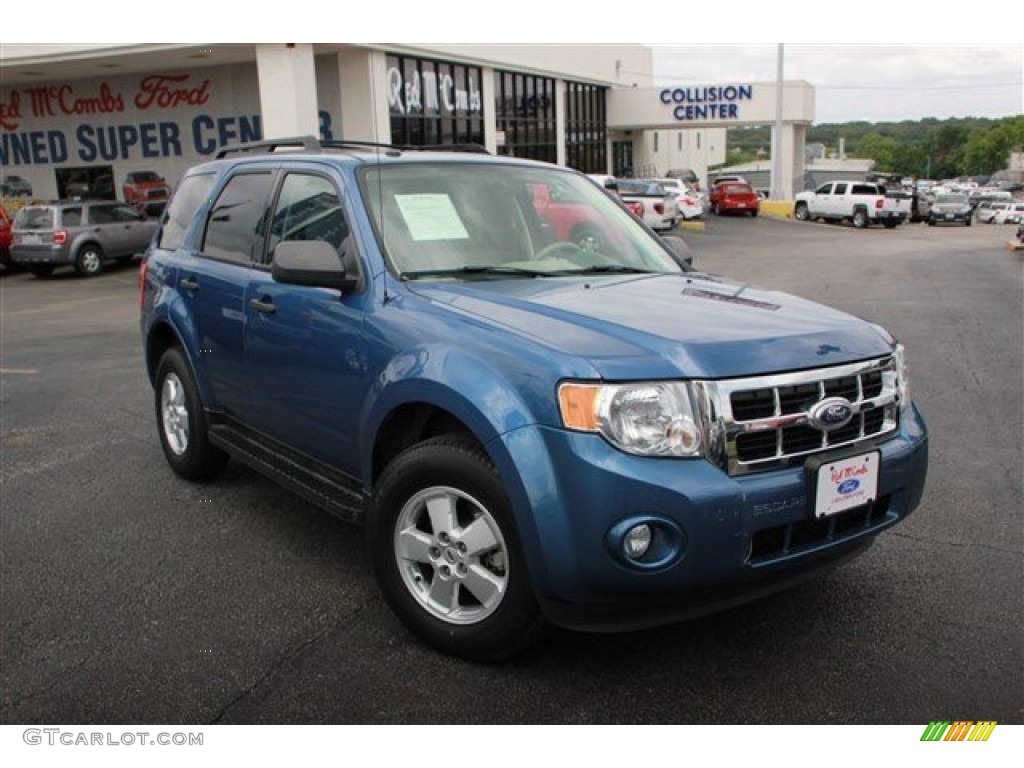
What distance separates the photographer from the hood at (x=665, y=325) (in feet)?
9.78

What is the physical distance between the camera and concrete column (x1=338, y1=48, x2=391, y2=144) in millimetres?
24547

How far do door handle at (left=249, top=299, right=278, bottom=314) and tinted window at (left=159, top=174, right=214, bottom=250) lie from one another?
3.95 ft

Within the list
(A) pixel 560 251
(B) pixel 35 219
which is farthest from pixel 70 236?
(A) pixel 560 251

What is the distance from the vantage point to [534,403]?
2.97 metres

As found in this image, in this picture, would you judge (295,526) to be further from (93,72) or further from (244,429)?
(93,72)

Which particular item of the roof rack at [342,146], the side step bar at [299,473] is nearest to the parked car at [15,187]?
the roof rack at [342,146]

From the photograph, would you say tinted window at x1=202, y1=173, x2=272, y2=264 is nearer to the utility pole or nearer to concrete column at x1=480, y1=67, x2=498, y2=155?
concrete column at x1=480, y1=67, x2=498, y2=155

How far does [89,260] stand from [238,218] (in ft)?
55.5

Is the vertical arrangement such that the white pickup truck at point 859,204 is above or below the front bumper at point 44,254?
below

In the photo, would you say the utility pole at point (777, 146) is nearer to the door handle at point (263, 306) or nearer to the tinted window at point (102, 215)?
the tinted window at point (102, 215)

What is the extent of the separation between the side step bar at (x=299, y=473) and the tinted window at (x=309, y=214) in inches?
36.8

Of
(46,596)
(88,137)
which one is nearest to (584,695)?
(46,596)

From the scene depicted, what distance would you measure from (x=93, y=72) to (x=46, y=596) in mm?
27615

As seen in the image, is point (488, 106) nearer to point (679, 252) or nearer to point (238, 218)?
point (238, 218)
